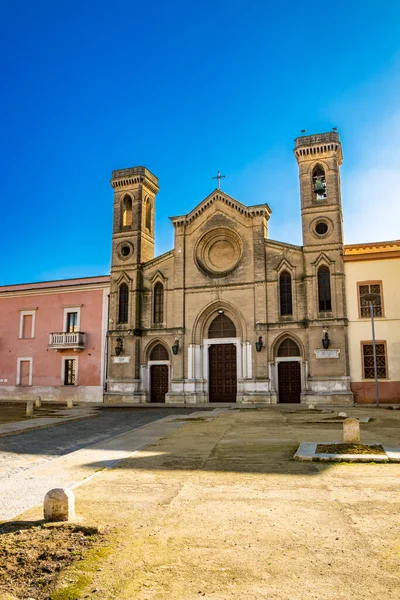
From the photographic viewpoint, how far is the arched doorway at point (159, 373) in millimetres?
32031

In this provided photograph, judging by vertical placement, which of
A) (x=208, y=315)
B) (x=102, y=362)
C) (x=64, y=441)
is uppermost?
(x=208, y=315)

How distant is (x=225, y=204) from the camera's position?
32.3 metres

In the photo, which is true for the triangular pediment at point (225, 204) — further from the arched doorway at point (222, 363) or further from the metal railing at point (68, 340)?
the metal railing at point (68, 340)

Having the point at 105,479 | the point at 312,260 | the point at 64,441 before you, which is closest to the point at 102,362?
the point at 312,260

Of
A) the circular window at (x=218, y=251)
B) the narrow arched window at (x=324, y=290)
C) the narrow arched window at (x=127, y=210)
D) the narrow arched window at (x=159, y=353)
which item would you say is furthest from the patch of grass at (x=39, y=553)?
the narrow arched window at (x=127, y=210)

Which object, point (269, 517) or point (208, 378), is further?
point (208, 378)

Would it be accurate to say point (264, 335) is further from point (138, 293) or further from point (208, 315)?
point (138, 293)

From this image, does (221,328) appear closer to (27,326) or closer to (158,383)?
(158,383)

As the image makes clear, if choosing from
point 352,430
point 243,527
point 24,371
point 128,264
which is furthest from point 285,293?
point 243,527

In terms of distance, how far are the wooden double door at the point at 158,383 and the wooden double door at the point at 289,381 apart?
7.49m

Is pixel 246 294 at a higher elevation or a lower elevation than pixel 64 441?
higher

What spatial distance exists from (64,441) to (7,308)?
2694 cm

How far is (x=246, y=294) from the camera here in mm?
30656

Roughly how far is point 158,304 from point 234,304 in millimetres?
5511
